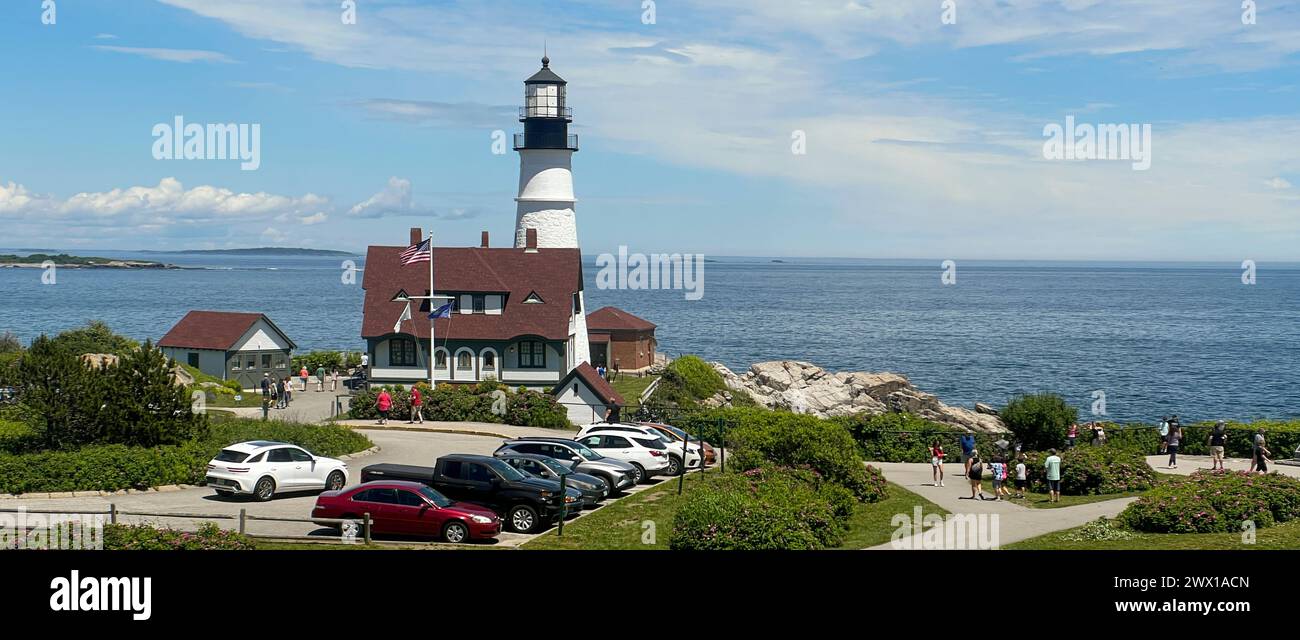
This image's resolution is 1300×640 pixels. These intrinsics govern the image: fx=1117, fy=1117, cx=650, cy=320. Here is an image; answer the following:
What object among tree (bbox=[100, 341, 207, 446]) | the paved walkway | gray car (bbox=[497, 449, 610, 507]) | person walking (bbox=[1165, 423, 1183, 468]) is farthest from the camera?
person walking (bbox=[1165, 423, 1183, 468])

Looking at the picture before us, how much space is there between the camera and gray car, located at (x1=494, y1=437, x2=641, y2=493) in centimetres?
2845

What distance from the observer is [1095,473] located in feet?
98.1

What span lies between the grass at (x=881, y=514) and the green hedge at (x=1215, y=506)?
4.58m

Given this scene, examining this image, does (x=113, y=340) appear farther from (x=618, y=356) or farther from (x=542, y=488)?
(x=542, y=488)

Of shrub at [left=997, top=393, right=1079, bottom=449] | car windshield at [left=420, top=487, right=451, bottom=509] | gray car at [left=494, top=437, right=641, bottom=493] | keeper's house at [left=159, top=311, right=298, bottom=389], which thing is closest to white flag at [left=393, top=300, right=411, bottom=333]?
keeper's house at [left=159, top=311, right=298, bottom=389]

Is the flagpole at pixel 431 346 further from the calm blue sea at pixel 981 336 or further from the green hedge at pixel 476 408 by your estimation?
the calm blue sea at pixel 981 336

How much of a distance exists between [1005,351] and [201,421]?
80.3 m

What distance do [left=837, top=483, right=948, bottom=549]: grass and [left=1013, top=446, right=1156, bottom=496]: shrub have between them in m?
3.83

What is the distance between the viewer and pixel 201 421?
31391 millimetres

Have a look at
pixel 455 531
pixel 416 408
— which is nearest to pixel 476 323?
pixel 416 408

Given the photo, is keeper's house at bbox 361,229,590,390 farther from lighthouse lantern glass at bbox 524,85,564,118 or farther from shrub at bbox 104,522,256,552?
shrub at bbox 104,522,256,552
